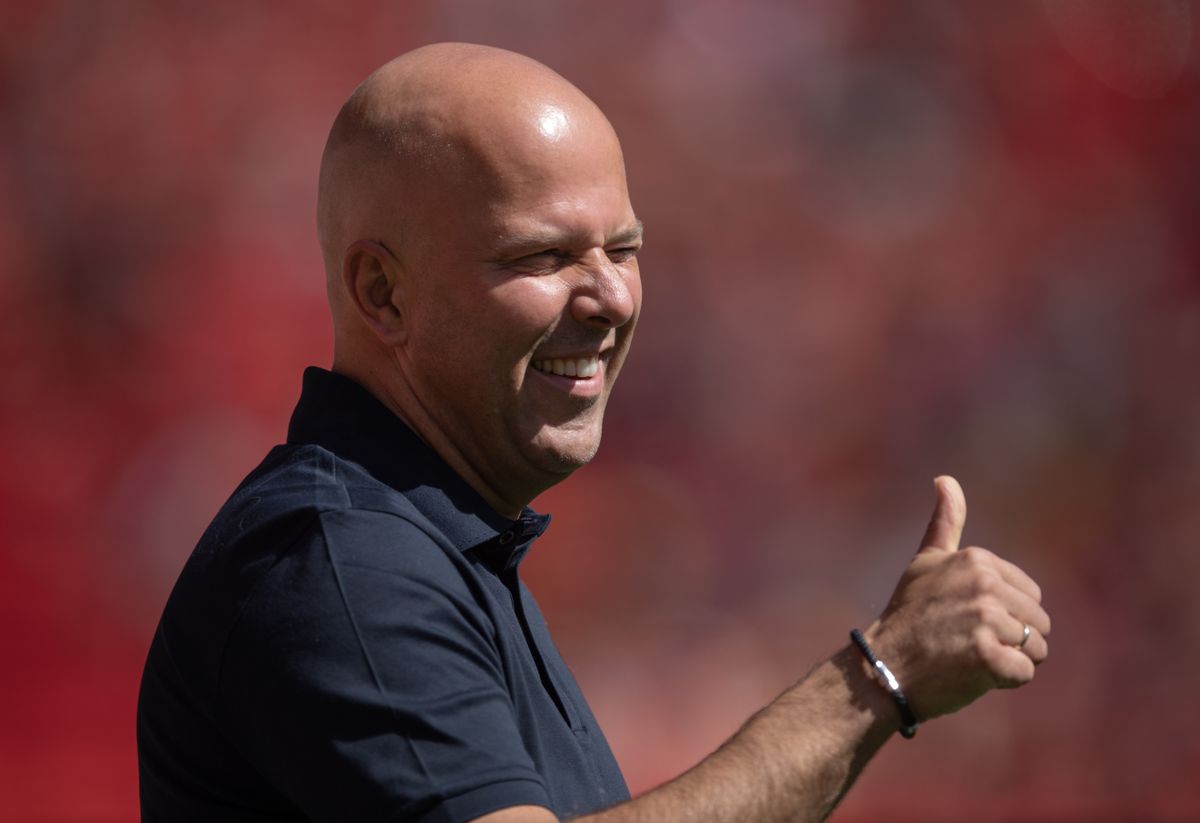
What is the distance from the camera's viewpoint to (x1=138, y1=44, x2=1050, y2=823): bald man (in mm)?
1301

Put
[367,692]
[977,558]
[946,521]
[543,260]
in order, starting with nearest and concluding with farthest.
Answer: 1. [367,692]
2. [977,558]
3. [946,521]
4. [543,260]

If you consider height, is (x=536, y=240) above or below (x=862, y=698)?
above

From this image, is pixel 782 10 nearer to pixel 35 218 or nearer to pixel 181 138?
pixel 181 138

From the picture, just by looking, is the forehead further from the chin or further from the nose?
the chin

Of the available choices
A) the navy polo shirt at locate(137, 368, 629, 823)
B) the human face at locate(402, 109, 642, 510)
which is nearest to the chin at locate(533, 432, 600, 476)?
the human face at locate(402, 109, 642, 510)

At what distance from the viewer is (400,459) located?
1.59m

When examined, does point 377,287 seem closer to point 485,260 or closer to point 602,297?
point 485,260

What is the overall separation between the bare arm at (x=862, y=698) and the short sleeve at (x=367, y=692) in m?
0.09

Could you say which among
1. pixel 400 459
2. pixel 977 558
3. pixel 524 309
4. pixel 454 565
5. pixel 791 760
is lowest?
pixel 791 760

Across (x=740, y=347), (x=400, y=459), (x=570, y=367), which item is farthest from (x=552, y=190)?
(x=740, y=347)

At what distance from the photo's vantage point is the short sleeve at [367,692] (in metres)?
1.27

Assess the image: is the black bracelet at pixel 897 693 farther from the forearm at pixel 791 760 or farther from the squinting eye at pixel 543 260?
the squinting eye at pixel 543 260

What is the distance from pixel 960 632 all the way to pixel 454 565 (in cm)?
47

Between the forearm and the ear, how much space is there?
0.60 m
